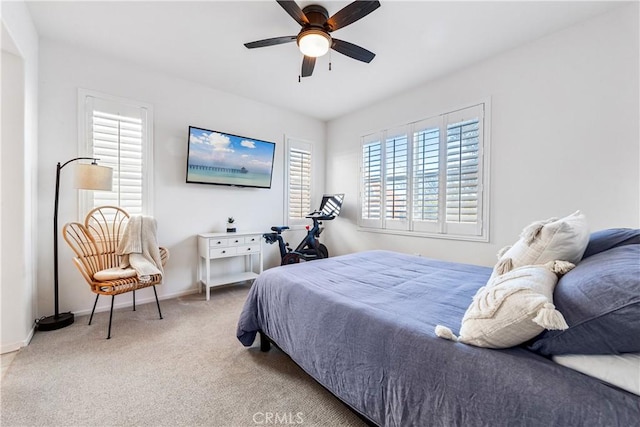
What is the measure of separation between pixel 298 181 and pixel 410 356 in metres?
3.79

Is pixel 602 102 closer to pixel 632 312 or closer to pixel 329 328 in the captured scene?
pixel 632 312

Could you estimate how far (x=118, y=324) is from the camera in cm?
251

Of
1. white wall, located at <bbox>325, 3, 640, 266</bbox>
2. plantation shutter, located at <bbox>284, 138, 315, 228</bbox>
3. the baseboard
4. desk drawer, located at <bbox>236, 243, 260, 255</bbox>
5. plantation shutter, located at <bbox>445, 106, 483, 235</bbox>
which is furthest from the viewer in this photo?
plantation shutter, located at <bbox>284, 138, 315, 228</bbox>

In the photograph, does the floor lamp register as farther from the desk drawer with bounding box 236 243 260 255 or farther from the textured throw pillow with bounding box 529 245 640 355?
the textured throw pillow with bounding box 529 245 640 355

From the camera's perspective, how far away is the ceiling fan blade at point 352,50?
2197mm

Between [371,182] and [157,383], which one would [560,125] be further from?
[157,383]

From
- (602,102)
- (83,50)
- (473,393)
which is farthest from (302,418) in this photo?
(83,50)

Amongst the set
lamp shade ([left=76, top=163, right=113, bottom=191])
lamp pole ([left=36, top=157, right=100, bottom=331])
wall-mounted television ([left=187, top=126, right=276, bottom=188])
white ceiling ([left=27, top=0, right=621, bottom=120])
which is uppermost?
white ceiling ([left=27, top=0, right=621, bottom=120])

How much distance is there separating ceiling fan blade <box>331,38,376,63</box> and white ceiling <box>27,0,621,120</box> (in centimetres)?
26

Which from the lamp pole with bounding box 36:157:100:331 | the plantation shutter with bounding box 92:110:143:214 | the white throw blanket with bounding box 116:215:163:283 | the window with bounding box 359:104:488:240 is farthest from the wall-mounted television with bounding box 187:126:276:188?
the window with bounding box 359:104:488:240

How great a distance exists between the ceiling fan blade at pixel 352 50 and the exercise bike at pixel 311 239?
2.31 metres

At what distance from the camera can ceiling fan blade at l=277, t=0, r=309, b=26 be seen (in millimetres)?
1771

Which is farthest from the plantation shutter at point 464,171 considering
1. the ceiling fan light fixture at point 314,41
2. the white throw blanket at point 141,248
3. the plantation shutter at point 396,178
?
the white throw blanket at point 141,248

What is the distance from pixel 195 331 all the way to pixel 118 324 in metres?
0.81
